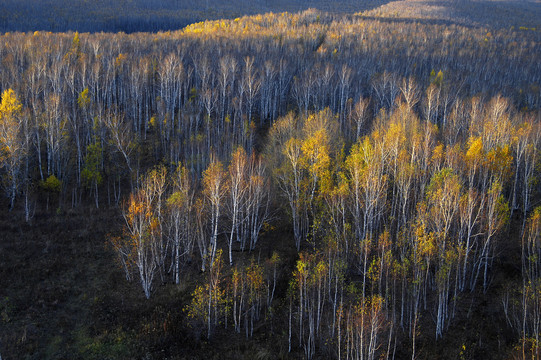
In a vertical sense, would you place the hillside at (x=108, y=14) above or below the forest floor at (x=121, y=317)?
above

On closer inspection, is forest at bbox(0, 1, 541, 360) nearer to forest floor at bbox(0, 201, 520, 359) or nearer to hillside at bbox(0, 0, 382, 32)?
forest floor at bbox(0, 201, 520, 359)

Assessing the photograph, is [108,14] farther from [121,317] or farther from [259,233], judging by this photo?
[121,317]

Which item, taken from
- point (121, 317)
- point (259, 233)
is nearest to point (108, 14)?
point (259, 233)

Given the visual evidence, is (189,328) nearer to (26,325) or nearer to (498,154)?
(26,325)

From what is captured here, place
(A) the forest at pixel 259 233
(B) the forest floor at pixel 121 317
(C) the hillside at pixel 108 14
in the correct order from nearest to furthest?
(B) the forest floor at pixel 121 317 < (A) the forest at pixel 259 233 < (C) the hillside at pixel 108 14

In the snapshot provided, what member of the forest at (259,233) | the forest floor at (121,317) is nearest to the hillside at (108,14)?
the forest at (259,233)

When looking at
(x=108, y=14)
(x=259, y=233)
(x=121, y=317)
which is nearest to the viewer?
(x=121, y=317)

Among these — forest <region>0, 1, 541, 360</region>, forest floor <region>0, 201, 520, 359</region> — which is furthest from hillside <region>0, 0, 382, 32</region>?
forest floor <region>0, 201, 520, 359</region>

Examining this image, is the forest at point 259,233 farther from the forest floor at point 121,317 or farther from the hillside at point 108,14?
the hillside at point 108,14
